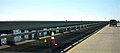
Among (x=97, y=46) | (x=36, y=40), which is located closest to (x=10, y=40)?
(x=36, y=40)

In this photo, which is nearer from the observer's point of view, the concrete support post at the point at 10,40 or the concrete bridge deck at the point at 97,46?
the concrete bridge deck at the point at 97,46

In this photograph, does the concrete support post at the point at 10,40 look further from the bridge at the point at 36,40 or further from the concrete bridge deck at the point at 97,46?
the concrete bridge deck at the point at 97,46

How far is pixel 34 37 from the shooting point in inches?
883

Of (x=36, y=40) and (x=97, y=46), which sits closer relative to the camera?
(x=97, y=46)

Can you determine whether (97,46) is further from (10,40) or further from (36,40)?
(36,40)

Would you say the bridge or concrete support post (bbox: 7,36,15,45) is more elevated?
concrete support post (bbox: 7,36,15,45)

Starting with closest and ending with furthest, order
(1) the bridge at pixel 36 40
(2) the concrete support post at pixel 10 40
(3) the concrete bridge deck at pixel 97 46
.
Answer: (3) the concrete bridge deck at pixel 97 46 → (1) the bridge at pixel 36 40 → (2) the concrete support post at pixel 10 40

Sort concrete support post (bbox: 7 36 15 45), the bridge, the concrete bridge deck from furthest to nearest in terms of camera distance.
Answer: concrete support post (bbox: 7 36 15 45)
the bridge
the concrete bridge deck

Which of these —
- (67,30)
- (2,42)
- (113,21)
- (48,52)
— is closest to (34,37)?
(2,42)

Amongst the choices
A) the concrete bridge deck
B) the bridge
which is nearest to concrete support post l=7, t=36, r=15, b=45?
the bridge

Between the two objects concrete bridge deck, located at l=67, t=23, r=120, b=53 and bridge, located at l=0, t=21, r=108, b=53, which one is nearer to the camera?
concrete bridge deck, located at l=67, t=23, r=120, b=53

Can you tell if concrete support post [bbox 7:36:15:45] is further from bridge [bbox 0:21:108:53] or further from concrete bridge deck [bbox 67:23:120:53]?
concrete bridge deck [bbox 67:23:120:53]

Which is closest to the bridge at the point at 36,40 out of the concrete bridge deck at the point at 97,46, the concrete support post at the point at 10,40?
the concrete support post at the point at 10,40

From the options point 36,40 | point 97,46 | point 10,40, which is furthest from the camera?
point 36,40
